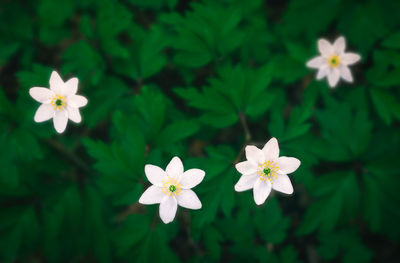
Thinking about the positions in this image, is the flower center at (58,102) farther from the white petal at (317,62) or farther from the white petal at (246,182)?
the white petal at (317,62)

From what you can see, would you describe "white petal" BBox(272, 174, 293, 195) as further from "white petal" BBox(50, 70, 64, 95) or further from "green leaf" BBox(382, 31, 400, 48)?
"green leaf" BBox(382, 31, 400, 48)

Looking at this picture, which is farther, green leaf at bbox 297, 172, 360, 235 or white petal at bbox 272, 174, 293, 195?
green leaf at bbox 297, 172, 360, 235

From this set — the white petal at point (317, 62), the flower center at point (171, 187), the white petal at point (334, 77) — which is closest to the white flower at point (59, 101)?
the flower center at point (171, 187)

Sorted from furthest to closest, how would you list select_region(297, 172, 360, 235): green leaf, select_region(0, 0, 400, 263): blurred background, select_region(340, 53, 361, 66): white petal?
select_region(297, 172, 360, 235): green leaf
select_region(340, 53, 361, 66): white petal
select_region(0, 0, 400, 263): blurred background

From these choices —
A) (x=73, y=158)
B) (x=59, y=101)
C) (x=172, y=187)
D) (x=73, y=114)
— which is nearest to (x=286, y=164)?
(x=172, y=187)

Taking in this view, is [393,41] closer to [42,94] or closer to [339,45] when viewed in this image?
[339,45]

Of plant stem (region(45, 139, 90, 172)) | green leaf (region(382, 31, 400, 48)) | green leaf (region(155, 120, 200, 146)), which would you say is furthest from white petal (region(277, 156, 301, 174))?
plant stem (region(45, 139, 90, 172))

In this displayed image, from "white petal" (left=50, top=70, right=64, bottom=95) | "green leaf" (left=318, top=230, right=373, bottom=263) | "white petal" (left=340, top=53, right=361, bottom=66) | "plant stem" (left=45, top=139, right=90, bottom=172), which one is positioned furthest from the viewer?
"plant stem" (left=45, top=139, right=90, bottom=172)

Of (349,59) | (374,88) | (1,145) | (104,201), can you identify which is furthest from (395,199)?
(1,145)
